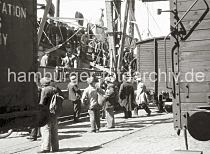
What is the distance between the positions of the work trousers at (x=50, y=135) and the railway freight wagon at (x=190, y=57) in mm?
3391

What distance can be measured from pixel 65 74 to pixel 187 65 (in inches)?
407

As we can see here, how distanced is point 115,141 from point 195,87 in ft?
13.9

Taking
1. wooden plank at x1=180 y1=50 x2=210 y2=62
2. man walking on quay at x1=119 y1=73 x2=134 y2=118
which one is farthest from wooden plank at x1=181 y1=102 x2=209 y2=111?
man walking on quay at x1=119 y1=73 x2=134 y2=118

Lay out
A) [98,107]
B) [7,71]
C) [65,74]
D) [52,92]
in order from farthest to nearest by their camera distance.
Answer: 1. [65,74]
2. [98,107]
3. [52,92]
4. [7,71]

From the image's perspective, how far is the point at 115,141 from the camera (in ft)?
32.6

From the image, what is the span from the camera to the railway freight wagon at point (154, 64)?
19.3 m

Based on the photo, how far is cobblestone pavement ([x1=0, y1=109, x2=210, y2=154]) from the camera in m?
8.69

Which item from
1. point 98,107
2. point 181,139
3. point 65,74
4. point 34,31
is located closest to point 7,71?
point 34,31

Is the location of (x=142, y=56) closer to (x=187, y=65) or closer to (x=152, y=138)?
(x=152, y=138)

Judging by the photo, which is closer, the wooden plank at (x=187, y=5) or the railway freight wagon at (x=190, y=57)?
the railway freight wagon at (x=190, y=57)

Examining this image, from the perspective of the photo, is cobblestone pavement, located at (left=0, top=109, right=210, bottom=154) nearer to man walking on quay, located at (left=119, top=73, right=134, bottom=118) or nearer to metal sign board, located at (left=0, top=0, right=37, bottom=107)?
man walking on quay, located at (left=119, top=73, right=134, bottom=118)

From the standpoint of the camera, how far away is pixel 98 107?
38.9ft

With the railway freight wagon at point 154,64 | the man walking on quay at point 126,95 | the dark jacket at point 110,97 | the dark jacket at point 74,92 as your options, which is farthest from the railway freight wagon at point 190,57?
the railway freight wagon at point 154,64

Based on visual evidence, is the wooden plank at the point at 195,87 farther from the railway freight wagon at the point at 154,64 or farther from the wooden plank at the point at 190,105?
the railway freight wagon at the point at 154,64
